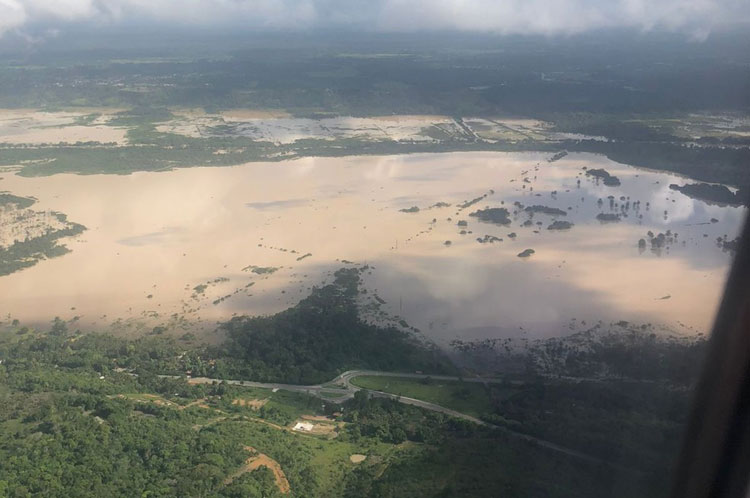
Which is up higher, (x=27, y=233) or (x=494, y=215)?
(x=494, y=215)

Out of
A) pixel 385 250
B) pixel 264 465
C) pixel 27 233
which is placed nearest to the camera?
pixel 264 465

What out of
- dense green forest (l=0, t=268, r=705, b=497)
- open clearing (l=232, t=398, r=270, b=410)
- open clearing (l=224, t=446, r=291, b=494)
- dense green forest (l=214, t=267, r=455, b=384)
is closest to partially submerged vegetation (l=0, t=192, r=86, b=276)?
dense green forest (l=0, t=268, r=705, b=497)

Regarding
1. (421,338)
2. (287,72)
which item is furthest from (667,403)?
(287,72)

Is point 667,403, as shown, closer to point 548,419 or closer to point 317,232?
point 548,419

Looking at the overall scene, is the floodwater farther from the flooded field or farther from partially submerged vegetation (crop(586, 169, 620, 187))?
the flooded field

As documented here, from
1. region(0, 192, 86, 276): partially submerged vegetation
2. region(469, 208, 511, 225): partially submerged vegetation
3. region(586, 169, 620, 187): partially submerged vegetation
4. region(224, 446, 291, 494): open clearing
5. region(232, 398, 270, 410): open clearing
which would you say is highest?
region(586, 169, 620, 187): partially submerged vegetation

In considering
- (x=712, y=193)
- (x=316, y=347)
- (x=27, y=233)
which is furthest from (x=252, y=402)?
(x=712, y=193)

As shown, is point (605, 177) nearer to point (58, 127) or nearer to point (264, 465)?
point (264, 465)
